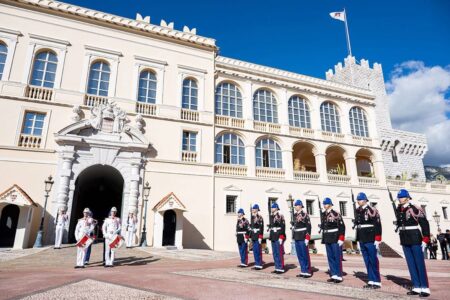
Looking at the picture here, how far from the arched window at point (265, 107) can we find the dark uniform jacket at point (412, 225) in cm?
1927

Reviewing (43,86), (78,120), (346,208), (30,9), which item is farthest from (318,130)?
(30,9)

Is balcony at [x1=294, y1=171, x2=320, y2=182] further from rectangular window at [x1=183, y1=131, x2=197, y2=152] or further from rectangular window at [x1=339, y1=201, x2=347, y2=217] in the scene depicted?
rectangular window at [x1=183, y1=131, x2=197, y2=152]

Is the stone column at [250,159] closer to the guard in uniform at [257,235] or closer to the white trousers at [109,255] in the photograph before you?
the guard in uniform at [257,235]

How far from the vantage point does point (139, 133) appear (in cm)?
1975

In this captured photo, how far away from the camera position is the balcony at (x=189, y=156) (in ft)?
69.9

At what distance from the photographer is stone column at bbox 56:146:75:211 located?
56.2 ft

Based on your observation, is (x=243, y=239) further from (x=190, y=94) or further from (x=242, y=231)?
(x=190, y=94)

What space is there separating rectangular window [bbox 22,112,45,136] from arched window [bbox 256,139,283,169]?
52.2 ft

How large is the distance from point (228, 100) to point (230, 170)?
631 cm

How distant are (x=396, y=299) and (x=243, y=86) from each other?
72.5ft

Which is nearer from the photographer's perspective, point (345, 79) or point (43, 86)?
point (43, 86)

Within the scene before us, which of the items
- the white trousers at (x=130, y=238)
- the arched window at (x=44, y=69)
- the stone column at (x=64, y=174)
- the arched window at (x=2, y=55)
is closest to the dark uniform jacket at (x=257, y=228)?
the white trousers at (x=130, y=238)

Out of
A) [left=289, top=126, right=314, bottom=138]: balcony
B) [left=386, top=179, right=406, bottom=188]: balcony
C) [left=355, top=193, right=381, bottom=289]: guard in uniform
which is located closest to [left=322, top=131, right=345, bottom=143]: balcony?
[left=289, top=126, right=314, bottom=138]: balcony

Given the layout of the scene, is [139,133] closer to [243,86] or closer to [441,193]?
[243,86]
